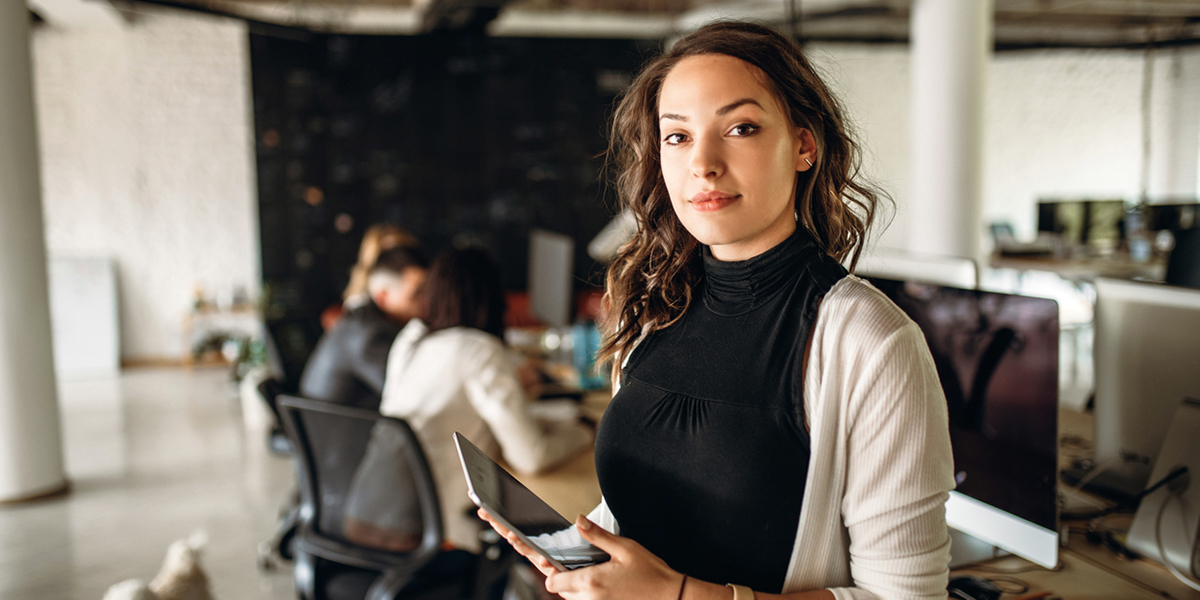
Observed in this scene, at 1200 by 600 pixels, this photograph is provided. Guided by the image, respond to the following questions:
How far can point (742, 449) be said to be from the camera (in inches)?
37.4

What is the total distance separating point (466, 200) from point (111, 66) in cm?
355

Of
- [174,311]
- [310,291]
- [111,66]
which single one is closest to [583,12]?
[310,291]

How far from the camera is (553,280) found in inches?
142

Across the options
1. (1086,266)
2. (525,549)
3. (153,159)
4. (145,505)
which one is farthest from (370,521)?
(153,159)

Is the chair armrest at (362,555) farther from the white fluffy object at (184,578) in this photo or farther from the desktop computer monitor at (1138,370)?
the desktop computer monitor at (1138,370)

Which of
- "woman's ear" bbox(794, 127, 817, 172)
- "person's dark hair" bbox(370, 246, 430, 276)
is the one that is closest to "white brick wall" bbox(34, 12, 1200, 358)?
"person's dark hair" bbox(370, 246, 430, 276)

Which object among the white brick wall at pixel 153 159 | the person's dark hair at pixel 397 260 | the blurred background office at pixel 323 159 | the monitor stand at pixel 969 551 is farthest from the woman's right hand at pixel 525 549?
the white brick wall at pixel 153 159

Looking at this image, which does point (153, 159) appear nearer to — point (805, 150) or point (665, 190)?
point (665, 190)

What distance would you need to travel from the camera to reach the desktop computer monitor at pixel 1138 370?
1.50 metres

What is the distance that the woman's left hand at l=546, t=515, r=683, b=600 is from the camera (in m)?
0.90

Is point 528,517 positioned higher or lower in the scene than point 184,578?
higher

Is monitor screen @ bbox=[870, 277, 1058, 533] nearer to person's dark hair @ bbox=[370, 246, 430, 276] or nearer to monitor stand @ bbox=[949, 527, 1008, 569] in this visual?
monitor stand @ bbox=[949, 527, 1008, 569]

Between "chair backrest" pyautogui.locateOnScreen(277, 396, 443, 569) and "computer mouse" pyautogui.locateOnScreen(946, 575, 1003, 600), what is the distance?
47.7 inches

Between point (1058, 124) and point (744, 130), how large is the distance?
1017 cm
